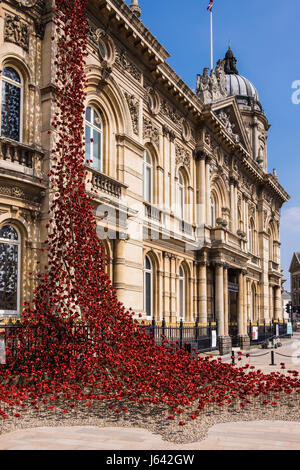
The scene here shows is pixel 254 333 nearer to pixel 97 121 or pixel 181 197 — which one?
pixel 181 197

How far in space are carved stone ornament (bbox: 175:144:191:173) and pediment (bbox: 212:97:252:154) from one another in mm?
3279

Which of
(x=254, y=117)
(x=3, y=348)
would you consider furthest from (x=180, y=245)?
(x=254, y=117)

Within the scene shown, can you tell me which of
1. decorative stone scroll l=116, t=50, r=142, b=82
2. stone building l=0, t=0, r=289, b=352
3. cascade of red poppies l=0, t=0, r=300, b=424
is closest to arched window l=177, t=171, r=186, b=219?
stone building l=0, t=0, r=289, b=352

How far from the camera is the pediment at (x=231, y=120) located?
26606 mm

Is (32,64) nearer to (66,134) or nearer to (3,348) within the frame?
(66,134)

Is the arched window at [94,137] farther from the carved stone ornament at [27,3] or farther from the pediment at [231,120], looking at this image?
the pediment at [231,120]

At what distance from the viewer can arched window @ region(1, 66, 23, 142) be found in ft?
41.1

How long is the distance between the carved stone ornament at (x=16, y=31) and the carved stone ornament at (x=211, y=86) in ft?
46.2

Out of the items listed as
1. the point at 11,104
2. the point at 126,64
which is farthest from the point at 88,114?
the point at 11,104

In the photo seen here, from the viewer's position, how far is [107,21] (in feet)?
53.3

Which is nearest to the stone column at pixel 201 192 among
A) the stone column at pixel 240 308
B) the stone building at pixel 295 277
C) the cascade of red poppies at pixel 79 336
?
the stone column at pixel 240 308

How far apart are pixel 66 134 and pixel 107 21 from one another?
16.9 ft

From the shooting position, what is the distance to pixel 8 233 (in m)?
12.1

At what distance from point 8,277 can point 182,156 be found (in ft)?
41.2
